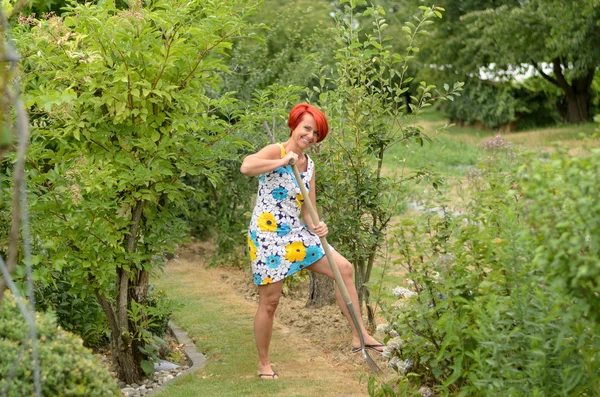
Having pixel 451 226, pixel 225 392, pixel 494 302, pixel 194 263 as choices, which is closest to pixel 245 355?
pixel 225 392

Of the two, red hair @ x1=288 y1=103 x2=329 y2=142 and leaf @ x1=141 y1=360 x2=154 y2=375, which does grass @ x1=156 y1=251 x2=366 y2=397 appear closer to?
leaf @ x1=141 y1=360 x2=154 y2=375

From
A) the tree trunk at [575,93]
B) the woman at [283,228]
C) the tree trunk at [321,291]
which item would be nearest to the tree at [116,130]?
the woman at [283,228]

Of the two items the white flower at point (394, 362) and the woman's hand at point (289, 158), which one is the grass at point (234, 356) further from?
the woman's hand at point (289, 158)

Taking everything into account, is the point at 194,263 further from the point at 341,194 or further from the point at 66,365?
the point at 66,365

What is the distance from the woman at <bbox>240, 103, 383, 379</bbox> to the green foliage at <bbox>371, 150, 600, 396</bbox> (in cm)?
77

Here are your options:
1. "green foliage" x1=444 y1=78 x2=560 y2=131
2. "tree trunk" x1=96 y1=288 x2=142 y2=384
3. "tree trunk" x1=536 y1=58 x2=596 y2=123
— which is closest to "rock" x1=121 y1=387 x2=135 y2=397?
"tree trunk" x1=96 y1=288 x2=142 y2=384

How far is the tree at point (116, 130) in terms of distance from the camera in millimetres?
5227

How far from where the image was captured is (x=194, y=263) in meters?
11.3

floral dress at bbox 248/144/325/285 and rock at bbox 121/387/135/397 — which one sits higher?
floral dress at bbox 248/144/325/285

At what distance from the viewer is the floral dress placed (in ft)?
18.8

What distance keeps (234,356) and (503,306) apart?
120 inches

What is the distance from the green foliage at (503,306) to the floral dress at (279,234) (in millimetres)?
771

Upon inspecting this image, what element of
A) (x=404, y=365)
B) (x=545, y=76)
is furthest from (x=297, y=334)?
(x=545, y=76)

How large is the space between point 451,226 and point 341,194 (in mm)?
1996
